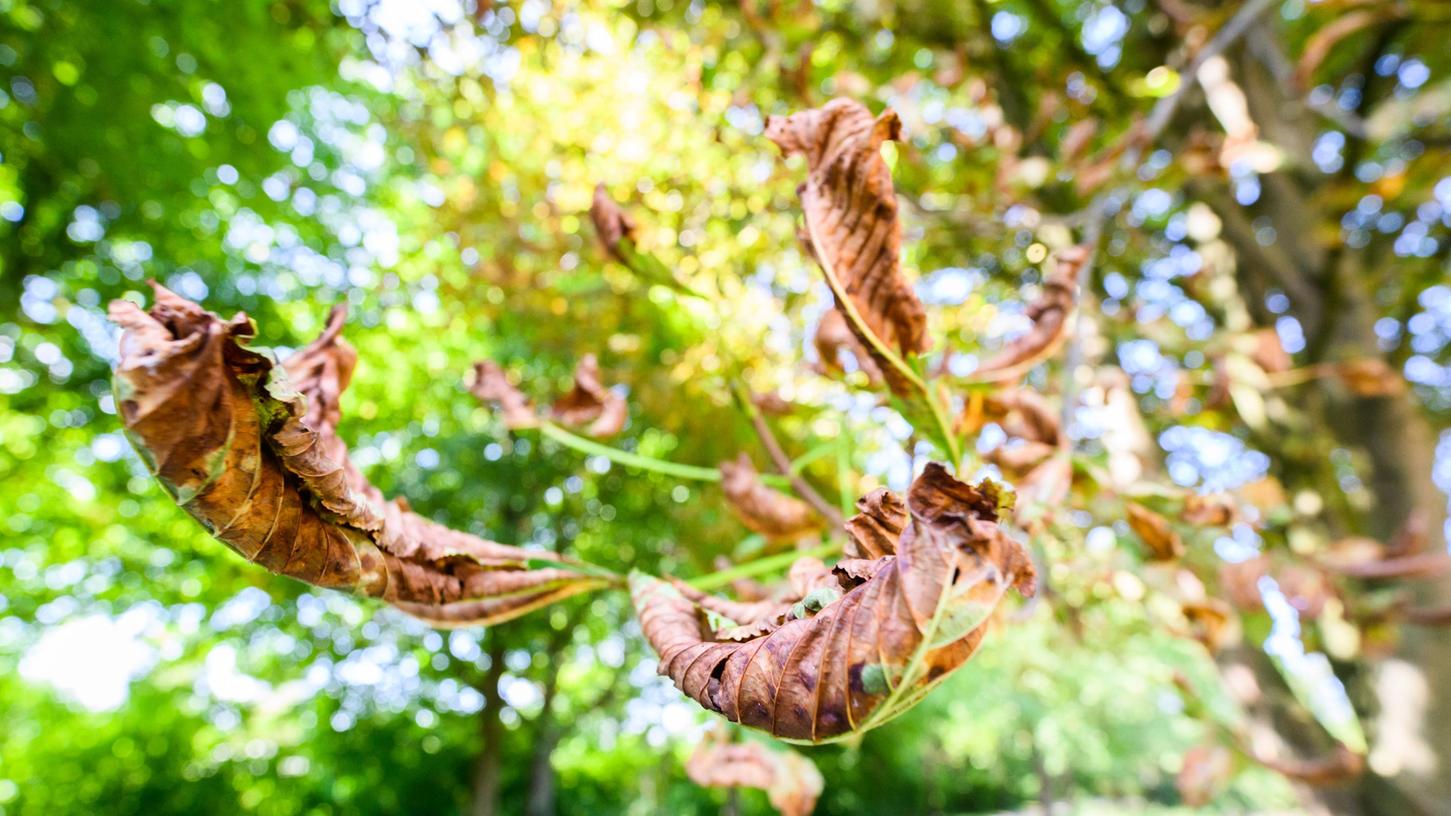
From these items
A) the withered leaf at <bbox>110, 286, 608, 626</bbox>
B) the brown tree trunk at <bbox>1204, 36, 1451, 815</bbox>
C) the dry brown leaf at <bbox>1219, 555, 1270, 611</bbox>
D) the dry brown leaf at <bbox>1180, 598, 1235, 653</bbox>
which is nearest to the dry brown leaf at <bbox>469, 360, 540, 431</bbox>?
the withered leaf at <bbox>110, 286, 608, 626</bbox>

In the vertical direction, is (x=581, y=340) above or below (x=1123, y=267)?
→ below

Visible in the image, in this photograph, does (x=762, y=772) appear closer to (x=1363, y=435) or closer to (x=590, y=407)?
(x=590, y=407)

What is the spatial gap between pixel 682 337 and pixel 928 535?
589 cm

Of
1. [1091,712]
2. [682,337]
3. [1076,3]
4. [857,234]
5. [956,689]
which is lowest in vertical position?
[1091,712]

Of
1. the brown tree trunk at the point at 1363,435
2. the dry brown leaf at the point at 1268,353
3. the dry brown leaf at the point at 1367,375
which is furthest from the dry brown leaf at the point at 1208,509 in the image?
the brown tree trunk at the point at 1363,435

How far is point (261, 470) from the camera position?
442 mm

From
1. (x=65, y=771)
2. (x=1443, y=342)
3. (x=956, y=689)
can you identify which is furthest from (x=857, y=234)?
(x=956, y=689)

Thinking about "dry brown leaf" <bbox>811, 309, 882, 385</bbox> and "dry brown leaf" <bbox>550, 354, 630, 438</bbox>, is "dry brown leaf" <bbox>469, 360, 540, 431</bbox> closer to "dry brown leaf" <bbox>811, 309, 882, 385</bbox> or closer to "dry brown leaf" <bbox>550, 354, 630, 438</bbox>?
"dry brown leaf" <bbox>550, 354, 630, 438</bbox>

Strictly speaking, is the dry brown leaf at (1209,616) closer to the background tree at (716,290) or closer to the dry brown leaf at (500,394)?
the background tree at (716,290)

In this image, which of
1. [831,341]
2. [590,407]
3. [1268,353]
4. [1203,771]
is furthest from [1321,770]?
[590,407]

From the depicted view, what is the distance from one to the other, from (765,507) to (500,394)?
38cm

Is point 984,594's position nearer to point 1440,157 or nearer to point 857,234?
point 857,234

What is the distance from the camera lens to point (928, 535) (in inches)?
14.4

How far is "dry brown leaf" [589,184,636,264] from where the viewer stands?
872 mm
